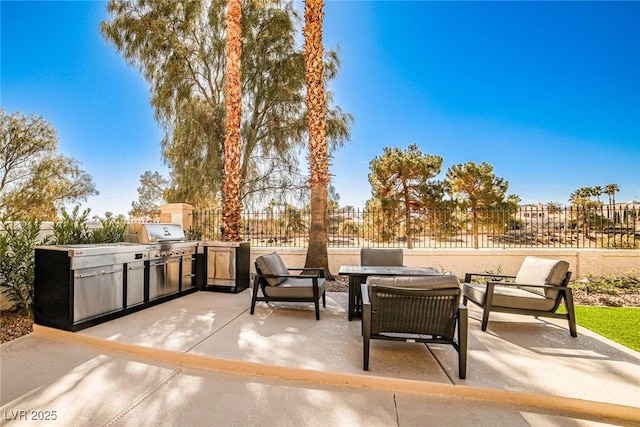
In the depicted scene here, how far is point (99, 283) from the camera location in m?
3.88

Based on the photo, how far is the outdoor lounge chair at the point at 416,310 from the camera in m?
2.67

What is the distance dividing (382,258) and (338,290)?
1558mm

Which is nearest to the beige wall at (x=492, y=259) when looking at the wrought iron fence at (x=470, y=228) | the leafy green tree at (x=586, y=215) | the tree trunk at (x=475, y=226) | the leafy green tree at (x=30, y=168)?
the tree trunk at (x=475, y=226)

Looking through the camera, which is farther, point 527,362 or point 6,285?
point 6,285

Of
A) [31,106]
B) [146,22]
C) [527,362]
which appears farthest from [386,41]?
[31,106]

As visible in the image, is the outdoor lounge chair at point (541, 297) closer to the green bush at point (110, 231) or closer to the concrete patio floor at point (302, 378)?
the concrete patio floor at point (302, 378)

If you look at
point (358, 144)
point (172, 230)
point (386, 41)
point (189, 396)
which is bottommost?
point (189, 396)

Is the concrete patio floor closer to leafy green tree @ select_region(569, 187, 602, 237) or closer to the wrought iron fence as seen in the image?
the wrought iron fence

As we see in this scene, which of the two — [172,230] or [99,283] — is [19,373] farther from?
[172,230]

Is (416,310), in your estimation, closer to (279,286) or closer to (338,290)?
(279,286)

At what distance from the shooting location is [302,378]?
2660 millimetres

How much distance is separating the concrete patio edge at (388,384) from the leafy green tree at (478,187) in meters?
10.4

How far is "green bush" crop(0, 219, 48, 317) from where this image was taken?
3.94 m

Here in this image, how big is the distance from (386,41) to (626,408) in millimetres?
9394
